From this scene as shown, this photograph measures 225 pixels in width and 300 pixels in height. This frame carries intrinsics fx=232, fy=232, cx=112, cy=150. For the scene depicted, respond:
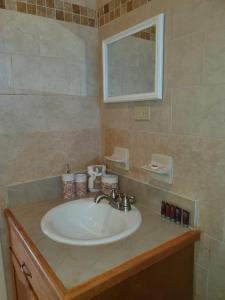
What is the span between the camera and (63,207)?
1243mm

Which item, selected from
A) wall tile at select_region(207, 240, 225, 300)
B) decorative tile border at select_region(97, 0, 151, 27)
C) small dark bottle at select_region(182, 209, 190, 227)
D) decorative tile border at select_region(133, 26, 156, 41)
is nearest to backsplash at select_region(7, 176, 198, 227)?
small dark bottle at select_region(182, 209, 190, 227)

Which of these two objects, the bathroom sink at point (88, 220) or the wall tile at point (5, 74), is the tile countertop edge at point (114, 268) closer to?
the bathroom sink at point (88, 220)

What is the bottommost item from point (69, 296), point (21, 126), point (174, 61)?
point (69, 296)

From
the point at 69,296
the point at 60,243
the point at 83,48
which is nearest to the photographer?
the point at 69,296

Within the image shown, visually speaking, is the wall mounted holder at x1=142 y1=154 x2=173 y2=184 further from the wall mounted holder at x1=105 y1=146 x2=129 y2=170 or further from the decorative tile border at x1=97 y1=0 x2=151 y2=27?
the decorative tile border at x1=97 y1=0 x2=151 y2=27

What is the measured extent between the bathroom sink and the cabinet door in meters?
0.25

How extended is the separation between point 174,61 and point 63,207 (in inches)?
35.5

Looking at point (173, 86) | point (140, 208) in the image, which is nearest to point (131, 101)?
point (173, 86)

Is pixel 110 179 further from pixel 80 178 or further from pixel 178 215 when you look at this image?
pixel 178 215

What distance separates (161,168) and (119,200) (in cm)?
28

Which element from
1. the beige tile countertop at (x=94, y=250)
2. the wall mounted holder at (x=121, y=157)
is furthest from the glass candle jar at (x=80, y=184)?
the beige tile countertop at (x=94, y=250)

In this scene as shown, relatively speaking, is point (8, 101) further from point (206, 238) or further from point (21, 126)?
point (206, 238)

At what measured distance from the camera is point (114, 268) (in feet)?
2.53

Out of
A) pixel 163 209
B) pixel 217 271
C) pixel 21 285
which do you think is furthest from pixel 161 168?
pixel 21 285
